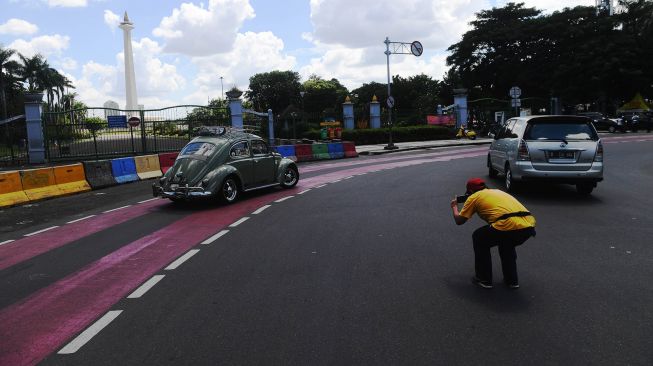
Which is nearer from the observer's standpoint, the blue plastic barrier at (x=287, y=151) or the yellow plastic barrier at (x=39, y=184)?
the yellow plastic barrier at (x=39, y=184)

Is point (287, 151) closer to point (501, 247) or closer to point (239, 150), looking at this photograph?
point (239, 150)

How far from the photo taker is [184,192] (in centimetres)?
1195

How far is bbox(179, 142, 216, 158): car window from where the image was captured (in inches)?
494

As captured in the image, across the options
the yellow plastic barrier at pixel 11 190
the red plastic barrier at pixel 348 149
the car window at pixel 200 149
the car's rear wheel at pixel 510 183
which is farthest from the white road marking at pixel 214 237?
the red plastic barrier at pixel 348 149

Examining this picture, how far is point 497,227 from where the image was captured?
17.9 ft

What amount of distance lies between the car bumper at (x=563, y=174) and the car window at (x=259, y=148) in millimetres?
6403

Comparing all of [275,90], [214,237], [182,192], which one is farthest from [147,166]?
[275,90]

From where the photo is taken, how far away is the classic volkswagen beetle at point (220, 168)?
474 inches

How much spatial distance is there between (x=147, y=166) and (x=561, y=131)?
13.9m

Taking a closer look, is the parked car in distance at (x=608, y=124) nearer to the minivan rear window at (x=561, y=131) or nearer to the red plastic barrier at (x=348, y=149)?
the red plastic barrier at (x=348, y=149)

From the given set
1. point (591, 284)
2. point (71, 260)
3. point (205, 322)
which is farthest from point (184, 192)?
point (591, 284)

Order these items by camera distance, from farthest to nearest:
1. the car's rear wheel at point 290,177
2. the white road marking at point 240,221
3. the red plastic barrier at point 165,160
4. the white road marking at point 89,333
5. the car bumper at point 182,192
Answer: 1. the red plastic barrier at point 165,160
2. the car's rear wheel at point 290,177
3. the car bumper at point 182,192
4. the white road marking at point 240,221
5. the white road marking at point 89,333

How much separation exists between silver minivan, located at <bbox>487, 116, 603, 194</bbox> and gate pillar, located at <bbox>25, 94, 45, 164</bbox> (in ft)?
70.6

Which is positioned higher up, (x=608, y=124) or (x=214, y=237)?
(x=608, y=124)
